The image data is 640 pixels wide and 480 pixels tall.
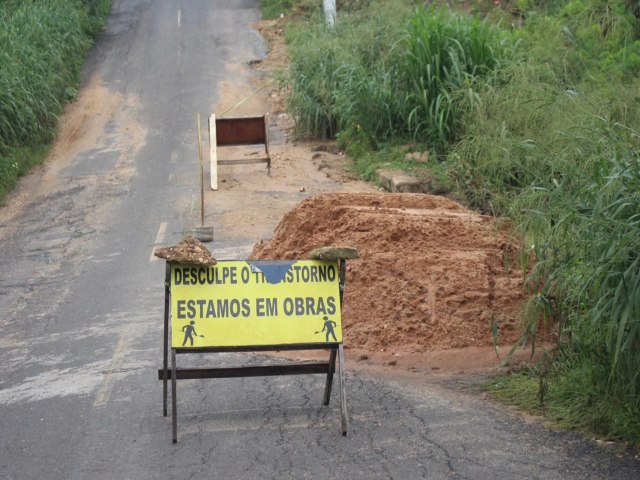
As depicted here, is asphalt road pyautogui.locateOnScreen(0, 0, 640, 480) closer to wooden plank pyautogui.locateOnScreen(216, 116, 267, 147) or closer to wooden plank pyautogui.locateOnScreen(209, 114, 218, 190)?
wooden plank pyautogui.locateOnScreen(209, 114, 218, 190)

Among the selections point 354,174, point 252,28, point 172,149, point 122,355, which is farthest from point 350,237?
point 252,28

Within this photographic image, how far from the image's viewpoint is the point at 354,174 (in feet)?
64.5

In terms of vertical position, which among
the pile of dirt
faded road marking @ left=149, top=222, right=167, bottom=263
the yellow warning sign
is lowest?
faded road marking @ left=149, top=222, right=167, bottom=263

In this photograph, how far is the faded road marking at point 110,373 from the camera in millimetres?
8562

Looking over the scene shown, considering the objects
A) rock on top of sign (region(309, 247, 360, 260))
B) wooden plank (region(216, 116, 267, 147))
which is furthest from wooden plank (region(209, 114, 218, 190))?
rock on top of sign (region(309, 247, 360, 260))

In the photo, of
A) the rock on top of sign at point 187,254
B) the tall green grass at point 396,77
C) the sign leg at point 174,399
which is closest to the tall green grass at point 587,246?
the rock on top of sign at point 187,254

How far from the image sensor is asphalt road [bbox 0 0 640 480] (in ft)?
22.4

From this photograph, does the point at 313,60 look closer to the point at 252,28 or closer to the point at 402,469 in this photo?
the point at 252,28

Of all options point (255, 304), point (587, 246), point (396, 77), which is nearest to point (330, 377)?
point (255, 304)

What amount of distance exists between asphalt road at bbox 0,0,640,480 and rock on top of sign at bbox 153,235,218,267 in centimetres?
131

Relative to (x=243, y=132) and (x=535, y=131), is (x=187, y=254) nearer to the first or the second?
(x=535, y=131)

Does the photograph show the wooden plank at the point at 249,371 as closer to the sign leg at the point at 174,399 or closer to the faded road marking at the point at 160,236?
the sign leg at the point at 174,399

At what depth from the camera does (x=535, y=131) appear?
10.9m

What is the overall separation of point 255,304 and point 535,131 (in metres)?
4.78
